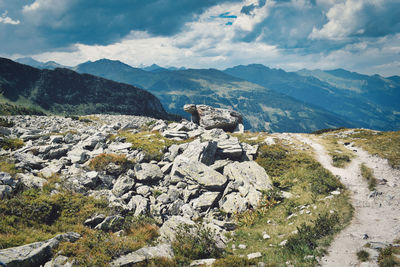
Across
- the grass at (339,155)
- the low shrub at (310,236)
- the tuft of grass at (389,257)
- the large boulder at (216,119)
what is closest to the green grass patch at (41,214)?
the low shrub at (310,236)

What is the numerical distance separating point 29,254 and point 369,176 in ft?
89.4

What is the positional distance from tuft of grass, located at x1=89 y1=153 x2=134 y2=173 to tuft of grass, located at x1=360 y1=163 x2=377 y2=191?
23573 millimetres

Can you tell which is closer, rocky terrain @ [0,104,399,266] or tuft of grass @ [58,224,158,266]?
tuft of grass @ [58,224,158,266]

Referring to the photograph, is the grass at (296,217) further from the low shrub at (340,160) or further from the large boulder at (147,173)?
the large boulder at (147,173)

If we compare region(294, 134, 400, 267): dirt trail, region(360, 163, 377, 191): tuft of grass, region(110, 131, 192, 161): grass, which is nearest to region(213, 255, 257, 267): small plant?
region(294, 134, 400, 267): dirt trail

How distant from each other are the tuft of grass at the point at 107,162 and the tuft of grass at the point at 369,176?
77.3 feet

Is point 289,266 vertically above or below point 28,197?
below

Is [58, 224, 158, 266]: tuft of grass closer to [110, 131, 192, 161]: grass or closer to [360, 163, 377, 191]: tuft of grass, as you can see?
[110, 131, 192, 161]: grass

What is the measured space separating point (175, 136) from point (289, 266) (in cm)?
2313

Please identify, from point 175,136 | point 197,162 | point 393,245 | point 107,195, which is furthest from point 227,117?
point 393,245

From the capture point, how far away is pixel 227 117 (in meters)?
45.0

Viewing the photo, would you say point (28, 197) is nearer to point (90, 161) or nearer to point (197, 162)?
point (90, 161)

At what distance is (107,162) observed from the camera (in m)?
18.9

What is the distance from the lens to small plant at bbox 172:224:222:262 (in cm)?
1002
